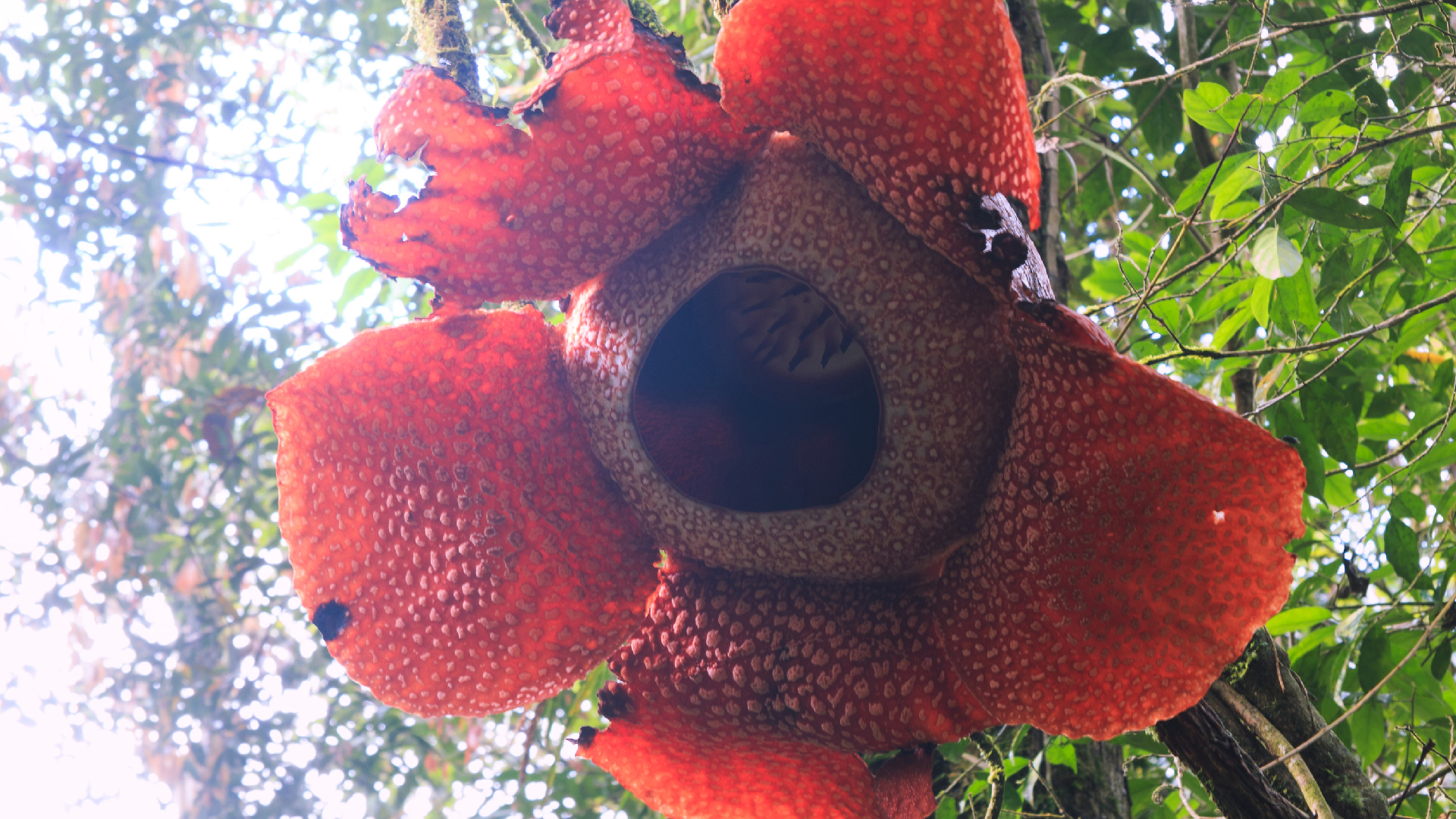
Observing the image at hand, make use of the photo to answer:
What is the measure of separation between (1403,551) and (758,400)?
51.3 inches

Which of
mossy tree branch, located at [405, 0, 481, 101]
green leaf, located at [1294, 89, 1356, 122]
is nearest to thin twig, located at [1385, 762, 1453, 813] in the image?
green leaf, located at [1294, 89, 1356, 122]

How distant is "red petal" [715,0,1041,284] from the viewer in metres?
0.97

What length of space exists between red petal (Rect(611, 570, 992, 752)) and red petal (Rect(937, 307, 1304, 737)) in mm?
91

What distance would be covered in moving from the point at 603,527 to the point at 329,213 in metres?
1.86

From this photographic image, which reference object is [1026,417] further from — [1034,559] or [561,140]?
Result: [561,140]

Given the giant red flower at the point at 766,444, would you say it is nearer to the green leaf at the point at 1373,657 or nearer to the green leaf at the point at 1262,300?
the green leaf at the point at 1262,300

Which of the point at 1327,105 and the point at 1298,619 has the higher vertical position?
the point at 1327,105

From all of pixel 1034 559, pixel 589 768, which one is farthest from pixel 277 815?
pixel 1034 559

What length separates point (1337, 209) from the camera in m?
1.58

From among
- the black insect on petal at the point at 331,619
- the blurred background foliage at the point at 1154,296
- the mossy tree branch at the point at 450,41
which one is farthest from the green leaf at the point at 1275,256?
the black insect on petal at the point at 331,619

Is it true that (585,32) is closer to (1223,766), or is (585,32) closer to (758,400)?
(758,400)

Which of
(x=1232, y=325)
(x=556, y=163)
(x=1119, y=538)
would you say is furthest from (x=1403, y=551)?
(x=556, y=163)

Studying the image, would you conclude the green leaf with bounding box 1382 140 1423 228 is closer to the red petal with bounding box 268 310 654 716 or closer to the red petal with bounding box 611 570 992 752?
the red petal with bounding box 611 570 992 752

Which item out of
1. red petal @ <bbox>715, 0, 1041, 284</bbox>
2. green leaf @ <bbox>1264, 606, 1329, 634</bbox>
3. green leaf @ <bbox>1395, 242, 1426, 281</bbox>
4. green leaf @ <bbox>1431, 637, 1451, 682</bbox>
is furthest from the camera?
green leaf @ <bbox>1264, 606, 1329, 634</bbox>
